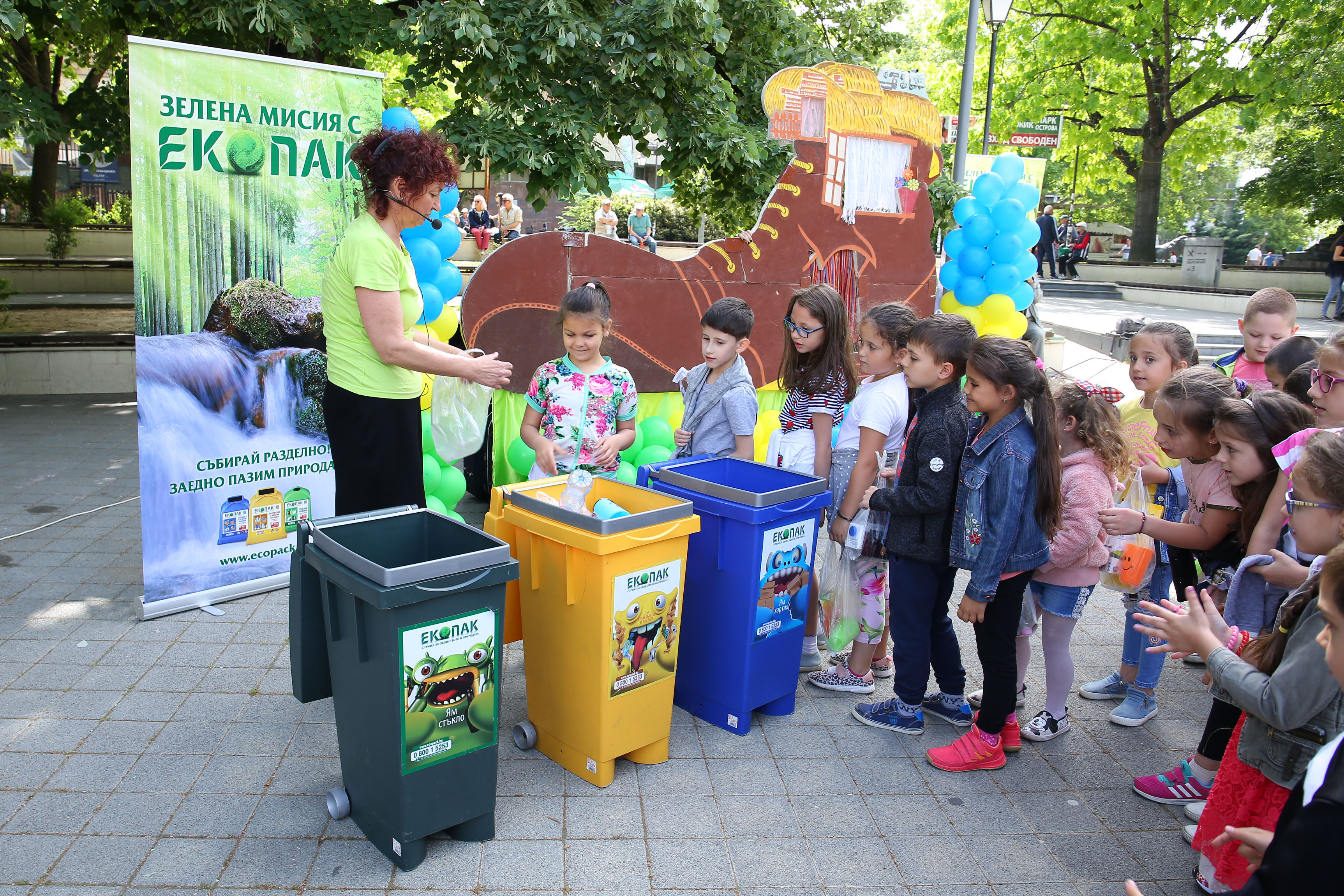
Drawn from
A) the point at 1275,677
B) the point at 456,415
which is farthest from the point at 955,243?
the point at 1275,677

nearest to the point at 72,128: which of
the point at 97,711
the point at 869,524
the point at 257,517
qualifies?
the point at 257,517

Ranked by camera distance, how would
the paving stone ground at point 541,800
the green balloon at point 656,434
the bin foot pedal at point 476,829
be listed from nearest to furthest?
the paving stone ground at point 541,800
the bin foot pedal at point 476,829
the green balloon at point 656,434

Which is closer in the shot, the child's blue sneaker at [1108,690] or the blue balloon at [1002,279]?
the child's blue sneaker at [1108,690]

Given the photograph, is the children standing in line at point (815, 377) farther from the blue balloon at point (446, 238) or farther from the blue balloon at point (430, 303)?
the blue balloon at point (446, 238)

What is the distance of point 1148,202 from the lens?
987 inches

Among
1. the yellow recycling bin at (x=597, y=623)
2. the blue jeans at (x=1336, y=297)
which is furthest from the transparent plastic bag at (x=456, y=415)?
the blue jeans at (x=1336, y=297)

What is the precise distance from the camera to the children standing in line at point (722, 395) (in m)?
4.07

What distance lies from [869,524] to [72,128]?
924 centimetres

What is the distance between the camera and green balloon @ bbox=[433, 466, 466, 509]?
5.60 m

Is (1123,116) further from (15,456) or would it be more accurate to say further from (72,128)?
(15,456)

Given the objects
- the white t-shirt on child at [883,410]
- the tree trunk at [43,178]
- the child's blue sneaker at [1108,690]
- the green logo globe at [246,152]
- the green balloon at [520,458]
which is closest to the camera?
the white t-shirt on child at [883,410]

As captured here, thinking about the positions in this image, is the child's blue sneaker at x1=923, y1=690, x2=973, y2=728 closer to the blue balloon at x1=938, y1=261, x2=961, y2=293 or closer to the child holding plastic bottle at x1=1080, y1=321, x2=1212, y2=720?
the child holding plastic bottle at x1=1080, y1=321, x2=1212, y2=720

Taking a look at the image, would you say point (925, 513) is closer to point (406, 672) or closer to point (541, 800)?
point (541, 800)

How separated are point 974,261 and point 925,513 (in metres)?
4.52
